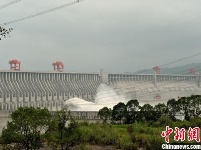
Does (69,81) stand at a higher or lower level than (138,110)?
higher

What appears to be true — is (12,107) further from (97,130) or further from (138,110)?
(97,130)

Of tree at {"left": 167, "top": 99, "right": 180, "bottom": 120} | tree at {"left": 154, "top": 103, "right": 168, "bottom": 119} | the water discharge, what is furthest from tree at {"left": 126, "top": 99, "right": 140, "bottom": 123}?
the water discharge

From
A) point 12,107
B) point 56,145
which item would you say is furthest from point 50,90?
point 56,145

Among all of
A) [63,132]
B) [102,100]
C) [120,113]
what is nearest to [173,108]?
[120,113]

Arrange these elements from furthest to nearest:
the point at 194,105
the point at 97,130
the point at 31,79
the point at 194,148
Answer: the point at 31,79, the point at 194,105, the point at 97,130, the point at 194,148

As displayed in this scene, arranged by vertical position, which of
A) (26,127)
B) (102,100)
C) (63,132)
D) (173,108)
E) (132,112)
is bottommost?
(63,132)

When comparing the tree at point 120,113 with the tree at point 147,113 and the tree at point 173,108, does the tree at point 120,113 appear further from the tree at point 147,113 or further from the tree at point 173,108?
the tree at point 173,108

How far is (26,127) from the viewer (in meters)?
12.2

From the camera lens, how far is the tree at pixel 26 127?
12.0m

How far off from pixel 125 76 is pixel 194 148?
7549 centimetres

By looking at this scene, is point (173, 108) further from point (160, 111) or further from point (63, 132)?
point (63, 132)

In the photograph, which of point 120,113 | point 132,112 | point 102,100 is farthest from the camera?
point 102,100

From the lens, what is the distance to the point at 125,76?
282 feet

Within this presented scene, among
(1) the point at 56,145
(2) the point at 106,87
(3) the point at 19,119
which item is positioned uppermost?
(2) the point at 106,87
